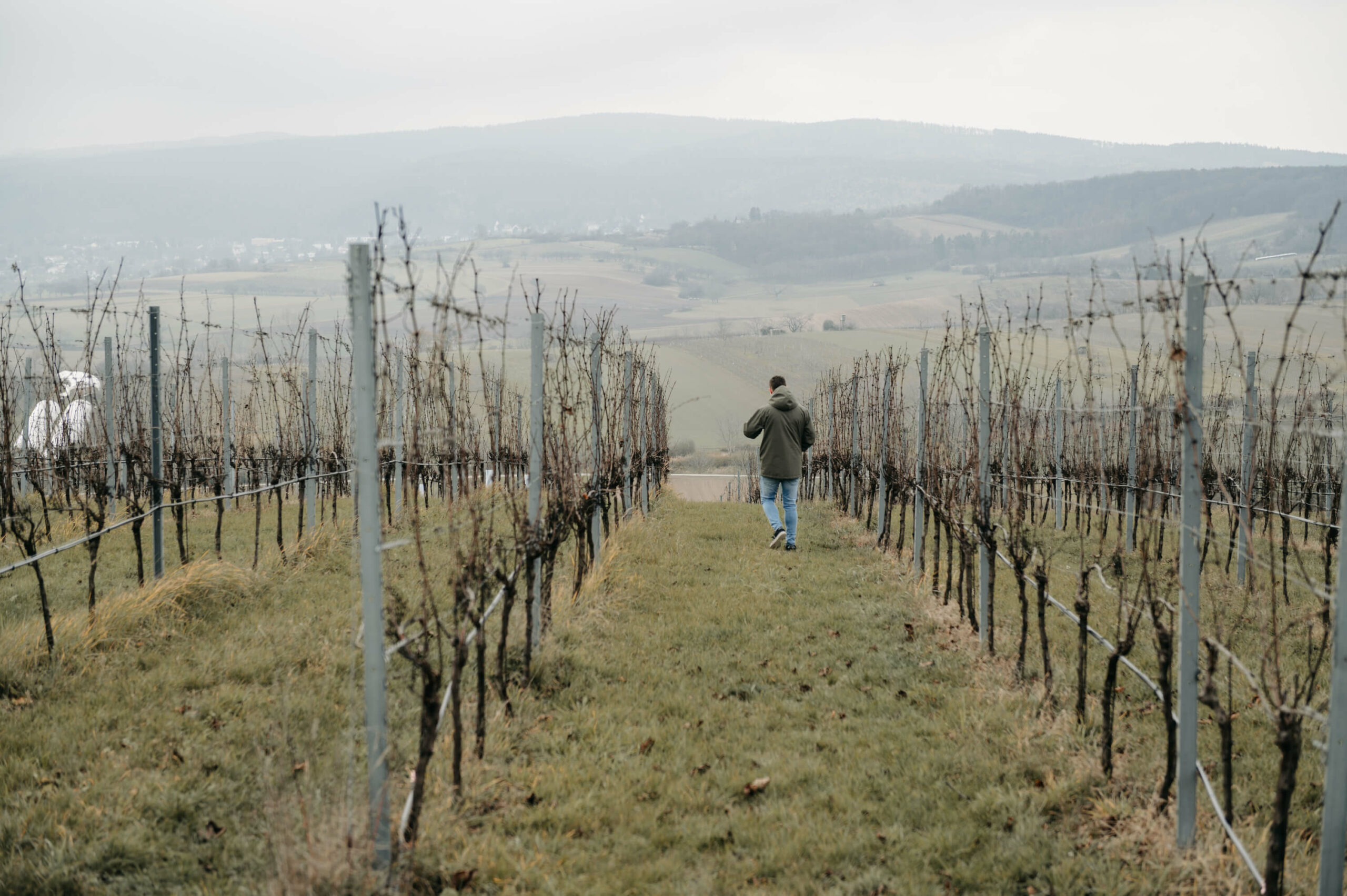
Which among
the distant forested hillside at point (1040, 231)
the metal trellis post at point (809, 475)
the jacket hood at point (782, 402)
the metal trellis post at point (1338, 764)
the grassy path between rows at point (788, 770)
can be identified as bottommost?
the metal trellis post at point (809, 475)

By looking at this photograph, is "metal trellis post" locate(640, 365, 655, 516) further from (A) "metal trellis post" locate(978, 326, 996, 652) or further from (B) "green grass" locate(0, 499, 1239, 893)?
(A) "metal trellis post" locate(978, 326, 996, 652)

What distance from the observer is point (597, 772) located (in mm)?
3693

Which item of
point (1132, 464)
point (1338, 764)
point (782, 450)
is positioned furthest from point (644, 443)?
point (1338, 764)

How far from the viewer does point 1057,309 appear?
9881 cm

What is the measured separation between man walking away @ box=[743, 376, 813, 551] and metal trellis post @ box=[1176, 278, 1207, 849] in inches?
234

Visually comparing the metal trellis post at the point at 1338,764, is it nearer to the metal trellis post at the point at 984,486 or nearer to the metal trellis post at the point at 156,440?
the metal trellis post at the point at 984,486

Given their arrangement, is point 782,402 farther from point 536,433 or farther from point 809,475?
point 809,475

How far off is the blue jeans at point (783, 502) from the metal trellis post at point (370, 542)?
22.0ft

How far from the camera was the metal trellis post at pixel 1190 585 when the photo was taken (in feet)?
9.61

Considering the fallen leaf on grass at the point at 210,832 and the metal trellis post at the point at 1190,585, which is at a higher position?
the metal trellis post at the point at 1190,585

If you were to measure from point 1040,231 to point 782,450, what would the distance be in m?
195

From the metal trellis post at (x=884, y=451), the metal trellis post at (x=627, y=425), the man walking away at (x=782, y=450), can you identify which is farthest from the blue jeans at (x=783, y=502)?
the metal trellis post at (x=627, y=425)

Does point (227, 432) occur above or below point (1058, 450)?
above

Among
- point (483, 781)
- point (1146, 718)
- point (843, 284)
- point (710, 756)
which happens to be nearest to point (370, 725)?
point (483, 781)
